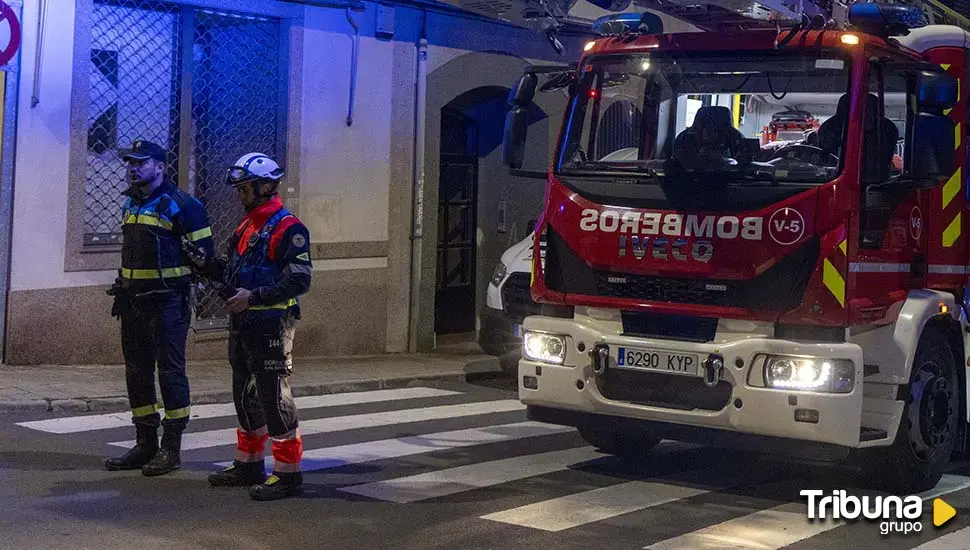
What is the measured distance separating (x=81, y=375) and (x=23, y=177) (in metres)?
1.79

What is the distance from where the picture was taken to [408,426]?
1085 centimetres

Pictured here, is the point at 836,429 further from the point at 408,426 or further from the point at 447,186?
the point at 447,186

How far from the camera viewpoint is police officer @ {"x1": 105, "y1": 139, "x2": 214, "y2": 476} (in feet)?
27.6

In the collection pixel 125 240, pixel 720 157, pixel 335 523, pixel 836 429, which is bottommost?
pixel 335 523

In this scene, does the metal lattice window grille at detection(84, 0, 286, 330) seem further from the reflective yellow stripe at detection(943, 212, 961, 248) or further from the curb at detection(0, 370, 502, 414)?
the reflective yellow stripe at detection(943, 212, 961, 248)

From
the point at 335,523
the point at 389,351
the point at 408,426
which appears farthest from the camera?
the point at 389,351

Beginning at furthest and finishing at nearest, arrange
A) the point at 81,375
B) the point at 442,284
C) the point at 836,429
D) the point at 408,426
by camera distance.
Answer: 1. the point at 442,284
2. the point at 81,375
3. the point at 408,426
4. the point at 836,429

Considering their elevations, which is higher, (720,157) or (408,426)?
(720,157)

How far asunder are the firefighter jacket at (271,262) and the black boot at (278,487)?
0.89 metres

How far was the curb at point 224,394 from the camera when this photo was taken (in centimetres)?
1075

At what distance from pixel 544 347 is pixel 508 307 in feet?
15.9

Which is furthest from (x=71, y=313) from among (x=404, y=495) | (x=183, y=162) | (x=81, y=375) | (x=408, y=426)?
(x=404, y=495)

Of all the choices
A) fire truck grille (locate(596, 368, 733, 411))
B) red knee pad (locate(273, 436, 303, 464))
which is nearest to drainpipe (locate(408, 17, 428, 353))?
fire truck grille (locate(596, 368, 733, 411))

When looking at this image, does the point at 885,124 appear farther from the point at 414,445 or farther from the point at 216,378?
the point at 216,378
